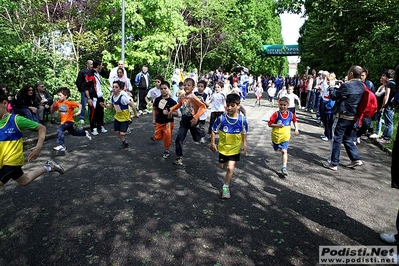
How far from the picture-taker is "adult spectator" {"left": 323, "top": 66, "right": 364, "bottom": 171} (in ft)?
20.9

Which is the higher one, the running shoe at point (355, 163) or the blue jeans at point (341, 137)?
the blue jeans at point (341, 137)

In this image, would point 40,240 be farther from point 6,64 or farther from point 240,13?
point 240,13

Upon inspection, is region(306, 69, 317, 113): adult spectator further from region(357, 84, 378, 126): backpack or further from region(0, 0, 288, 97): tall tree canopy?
region(357, 84, 378, 126): backpack

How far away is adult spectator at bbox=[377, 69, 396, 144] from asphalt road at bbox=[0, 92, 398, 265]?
2.41 meters

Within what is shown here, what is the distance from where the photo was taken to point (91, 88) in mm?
9117

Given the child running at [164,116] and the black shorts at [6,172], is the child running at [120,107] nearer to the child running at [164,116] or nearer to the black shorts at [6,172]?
the child running at [164,116]

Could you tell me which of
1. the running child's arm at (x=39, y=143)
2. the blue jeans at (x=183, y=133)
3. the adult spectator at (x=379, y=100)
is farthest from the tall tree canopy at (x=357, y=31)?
the running child's arm at (x=39, y=143)

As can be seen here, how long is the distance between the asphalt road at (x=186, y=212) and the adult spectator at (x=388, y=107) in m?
2.41

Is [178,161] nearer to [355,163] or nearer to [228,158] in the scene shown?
[228,158]

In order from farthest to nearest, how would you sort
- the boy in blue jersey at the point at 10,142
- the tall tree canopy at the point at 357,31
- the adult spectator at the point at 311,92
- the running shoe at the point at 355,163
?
the adult spectator at the point at 311,92, the tall tree canopy at the point at 357,31, the running shoe at the point at 355,163, the boy in blue jersey at the point at 10,142

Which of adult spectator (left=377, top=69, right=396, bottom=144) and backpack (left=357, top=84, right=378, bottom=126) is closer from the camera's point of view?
backpack (left=357, top=84, right=378, bottom=126)

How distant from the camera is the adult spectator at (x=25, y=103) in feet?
28.6

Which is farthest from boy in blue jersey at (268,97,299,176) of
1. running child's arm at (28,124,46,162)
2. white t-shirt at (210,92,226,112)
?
running child's arm at (28,124,46,162)

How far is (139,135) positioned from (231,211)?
563 centimetres
